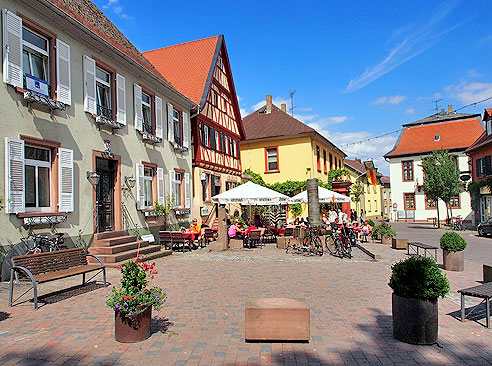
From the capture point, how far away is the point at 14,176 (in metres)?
8.95

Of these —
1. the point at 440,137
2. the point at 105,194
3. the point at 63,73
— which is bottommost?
the point at 105,194

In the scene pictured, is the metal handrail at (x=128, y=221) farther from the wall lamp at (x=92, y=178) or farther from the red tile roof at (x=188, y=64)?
the red tile roof at (x=188, y=64)

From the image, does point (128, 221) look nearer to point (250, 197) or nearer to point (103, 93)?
point (103, 93)

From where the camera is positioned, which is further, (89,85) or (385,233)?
(385,233)

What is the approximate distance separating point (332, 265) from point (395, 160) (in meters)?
36.5

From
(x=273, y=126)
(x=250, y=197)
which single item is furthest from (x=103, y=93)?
(x=273, y=126)

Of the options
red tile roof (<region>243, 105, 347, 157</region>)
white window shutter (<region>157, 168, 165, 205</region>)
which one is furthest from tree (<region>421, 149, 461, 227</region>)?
white window shutter (<region>157, 168, 165, 205</region>)

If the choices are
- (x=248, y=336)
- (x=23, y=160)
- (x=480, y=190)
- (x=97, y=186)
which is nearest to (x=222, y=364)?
(x=248, y=336)

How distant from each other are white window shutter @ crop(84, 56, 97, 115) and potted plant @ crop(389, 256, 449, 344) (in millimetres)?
10105

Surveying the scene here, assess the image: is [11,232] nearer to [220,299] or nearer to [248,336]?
[220,299]

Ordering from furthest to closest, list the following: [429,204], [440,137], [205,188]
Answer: [440,137] < [429,204] < [205,188]

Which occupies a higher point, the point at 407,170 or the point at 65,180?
the point at 407,170

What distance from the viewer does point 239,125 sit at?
89.5 feet

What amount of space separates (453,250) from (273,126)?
75.2 ft
